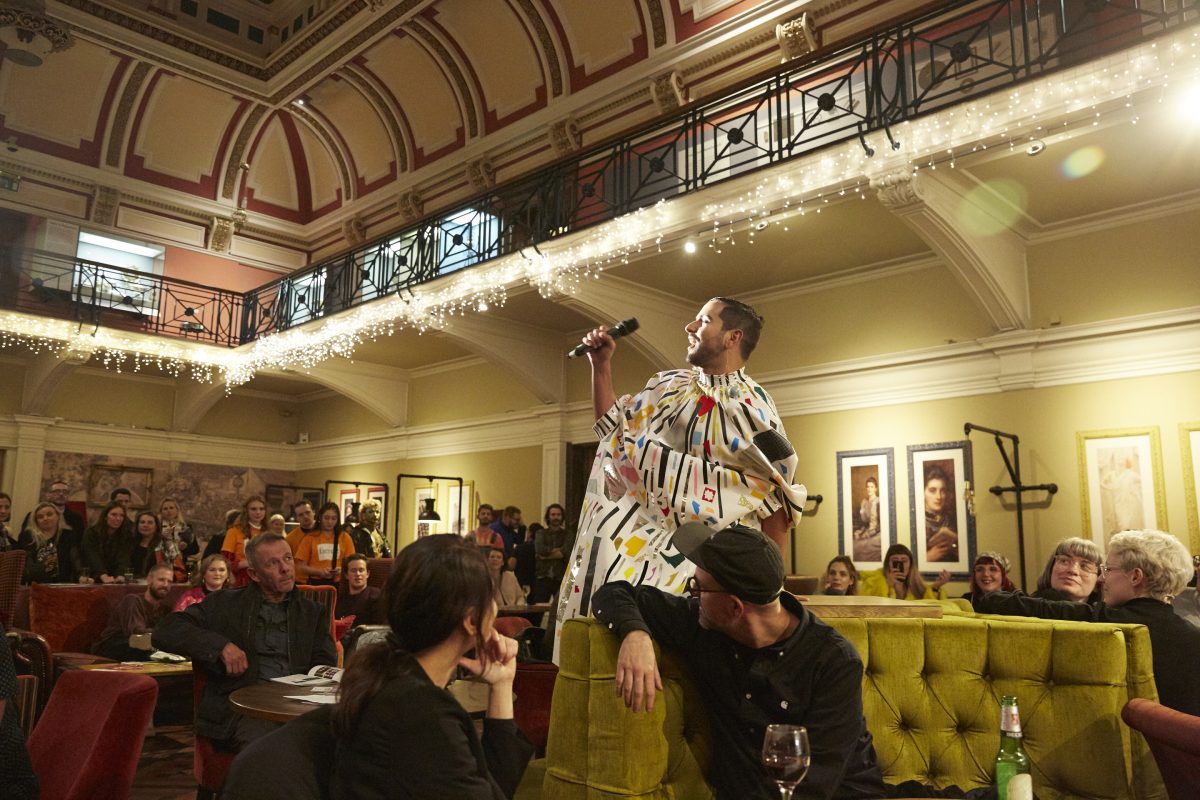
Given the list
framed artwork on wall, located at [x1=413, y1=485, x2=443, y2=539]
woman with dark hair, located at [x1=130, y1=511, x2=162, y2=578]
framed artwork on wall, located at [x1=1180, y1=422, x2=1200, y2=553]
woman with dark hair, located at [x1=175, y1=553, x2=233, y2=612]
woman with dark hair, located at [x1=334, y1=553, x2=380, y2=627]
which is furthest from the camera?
framed artwork on wall, located at [x1=413, y1=485, x2=443, y2=539]

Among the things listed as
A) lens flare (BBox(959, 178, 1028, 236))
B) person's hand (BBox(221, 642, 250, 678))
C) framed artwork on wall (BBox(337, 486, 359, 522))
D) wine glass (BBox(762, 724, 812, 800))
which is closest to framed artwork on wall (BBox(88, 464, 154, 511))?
framed artwork on wall (BBox(337, 486, 359, 522))

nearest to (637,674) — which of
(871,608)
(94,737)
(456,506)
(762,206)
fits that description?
(871,608)

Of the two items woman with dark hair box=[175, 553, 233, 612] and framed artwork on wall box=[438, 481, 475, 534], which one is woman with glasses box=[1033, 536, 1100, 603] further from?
framed artwork on wall box=[438, 481, 475, 534]

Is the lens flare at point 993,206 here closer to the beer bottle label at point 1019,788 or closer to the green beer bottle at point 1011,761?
the green beer bottle at point 1011,761

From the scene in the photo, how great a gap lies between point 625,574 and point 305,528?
23.5 feet

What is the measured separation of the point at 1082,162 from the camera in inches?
233

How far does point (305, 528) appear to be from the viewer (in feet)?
28.5

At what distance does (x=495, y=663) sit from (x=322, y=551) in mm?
→ 7309

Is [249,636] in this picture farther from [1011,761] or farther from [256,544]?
[1011,761]

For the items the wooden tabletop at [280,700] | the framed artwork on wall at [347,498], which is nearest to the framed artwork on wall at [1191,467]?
the wooden tabletop at [280,700]

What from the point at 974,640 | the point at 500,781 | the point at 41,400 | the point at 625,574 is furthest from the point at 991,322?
the point at 41,400

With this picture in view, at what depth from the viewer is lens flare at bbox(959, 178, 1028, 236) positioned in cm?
632

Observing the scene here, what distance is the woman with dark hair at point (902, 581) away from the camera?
21.1ft

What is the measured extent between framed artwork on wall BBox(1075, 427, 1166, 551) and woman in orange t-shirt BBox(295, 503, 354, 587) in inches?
249
